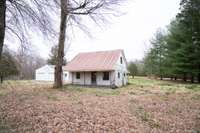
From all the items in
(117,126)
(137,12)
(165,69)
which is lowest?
(117,126)

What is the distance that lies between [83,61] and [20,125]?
21.7 meters

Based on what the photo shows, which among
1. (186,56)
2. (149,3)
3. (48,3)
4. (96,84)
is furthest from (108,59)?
(48,3)

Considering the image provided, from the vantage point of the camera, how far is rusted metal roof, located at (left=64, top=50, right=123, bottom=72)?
2465 centimetres

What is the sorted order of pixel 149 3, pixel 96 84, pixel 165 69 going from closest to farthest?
pixel 149 3 < pixel 96 84 < pixel 165 69

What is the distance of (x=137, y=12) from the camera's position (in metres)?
13.9

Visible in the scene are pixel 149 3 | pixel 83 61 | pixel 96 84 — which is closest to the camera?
pixel 149 3

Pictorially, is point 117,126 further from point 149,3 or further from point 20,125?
point 149,3

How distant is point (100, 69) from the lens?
955 inches

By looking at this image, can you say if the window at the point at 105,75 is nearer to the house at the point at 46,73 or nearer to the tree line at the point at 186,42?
the tree line at the point at 186,42

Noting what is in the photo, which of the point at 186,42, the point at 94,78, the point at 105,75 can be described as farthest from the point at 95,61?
the point at 186,42

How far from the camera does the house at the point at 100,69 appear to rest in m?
24.4

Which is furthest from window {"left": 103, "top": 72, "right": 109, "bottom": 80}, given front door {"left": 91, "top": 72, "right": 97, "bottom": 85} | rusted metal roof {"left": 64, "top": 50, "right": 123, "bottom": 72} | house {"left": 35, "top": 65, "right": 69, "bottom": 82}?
house {"left": 35, "top": 65, "right": 69, "bottom": 82}

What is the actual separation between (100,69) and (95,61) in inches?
107

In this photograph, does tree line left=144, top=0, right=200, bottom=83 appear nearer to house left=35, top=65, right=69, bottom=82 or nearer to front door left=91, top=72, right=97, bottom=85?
front door left=91, top=72, right=97, bottom=85
